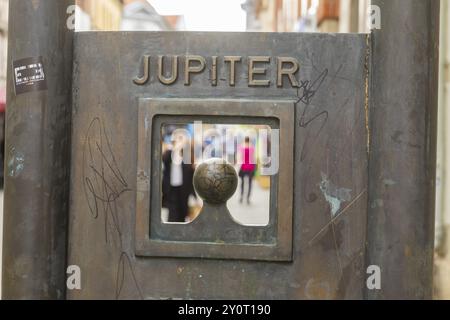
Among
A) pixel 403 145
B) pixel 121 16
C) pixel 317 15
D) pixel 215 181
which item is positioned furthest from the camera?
pixel 317 15

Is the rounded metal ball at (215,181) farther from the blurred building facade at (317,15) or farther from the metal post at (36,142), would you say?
the blurred building facade at (317,15)

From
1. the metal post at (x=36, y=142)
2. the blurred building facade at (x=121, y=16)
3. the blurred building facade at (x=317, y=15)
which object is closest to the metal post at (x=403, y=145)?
the metal post at (x=36, y=142)

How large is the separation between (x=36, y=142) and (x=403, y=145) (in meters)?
1.41

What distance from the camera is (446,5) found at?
5.51 m

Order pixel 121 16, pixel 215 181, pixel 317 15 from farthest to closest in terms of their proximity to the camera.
Result: pixel 317 15, pixel 121 16, pixel 215 181

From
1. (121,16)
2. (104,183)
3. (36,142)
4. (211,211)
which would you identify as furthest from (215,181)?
(121,16)

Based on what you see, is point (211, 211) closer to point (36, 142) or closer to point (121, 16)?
point (36, 142)

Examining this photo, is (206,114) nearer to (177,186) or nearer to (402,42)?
(402,42)

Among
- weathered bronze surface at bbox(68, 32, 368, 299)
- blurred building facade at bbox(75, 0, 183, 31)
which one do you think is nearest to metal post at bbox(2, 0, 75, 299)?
weathered bronze surface at bbox(68, 32, 368, 299)

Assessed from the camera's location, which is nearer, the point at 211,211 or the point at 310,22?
the point at 211,211

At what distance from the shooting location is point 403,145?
229 centimetres

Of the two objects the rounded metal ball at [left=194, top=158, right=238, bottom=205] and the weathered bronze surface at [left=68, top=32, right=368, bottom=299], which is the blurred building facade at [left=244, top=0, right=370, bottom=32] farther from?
the rounded metal ball at [left=194, top=158, right=238, bottom=205]

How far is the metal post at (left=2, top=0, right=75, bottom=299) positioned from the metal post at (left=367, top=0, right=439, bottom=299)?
4.02ft

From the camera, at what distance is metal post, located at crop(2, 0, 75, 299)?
7.72 ft
